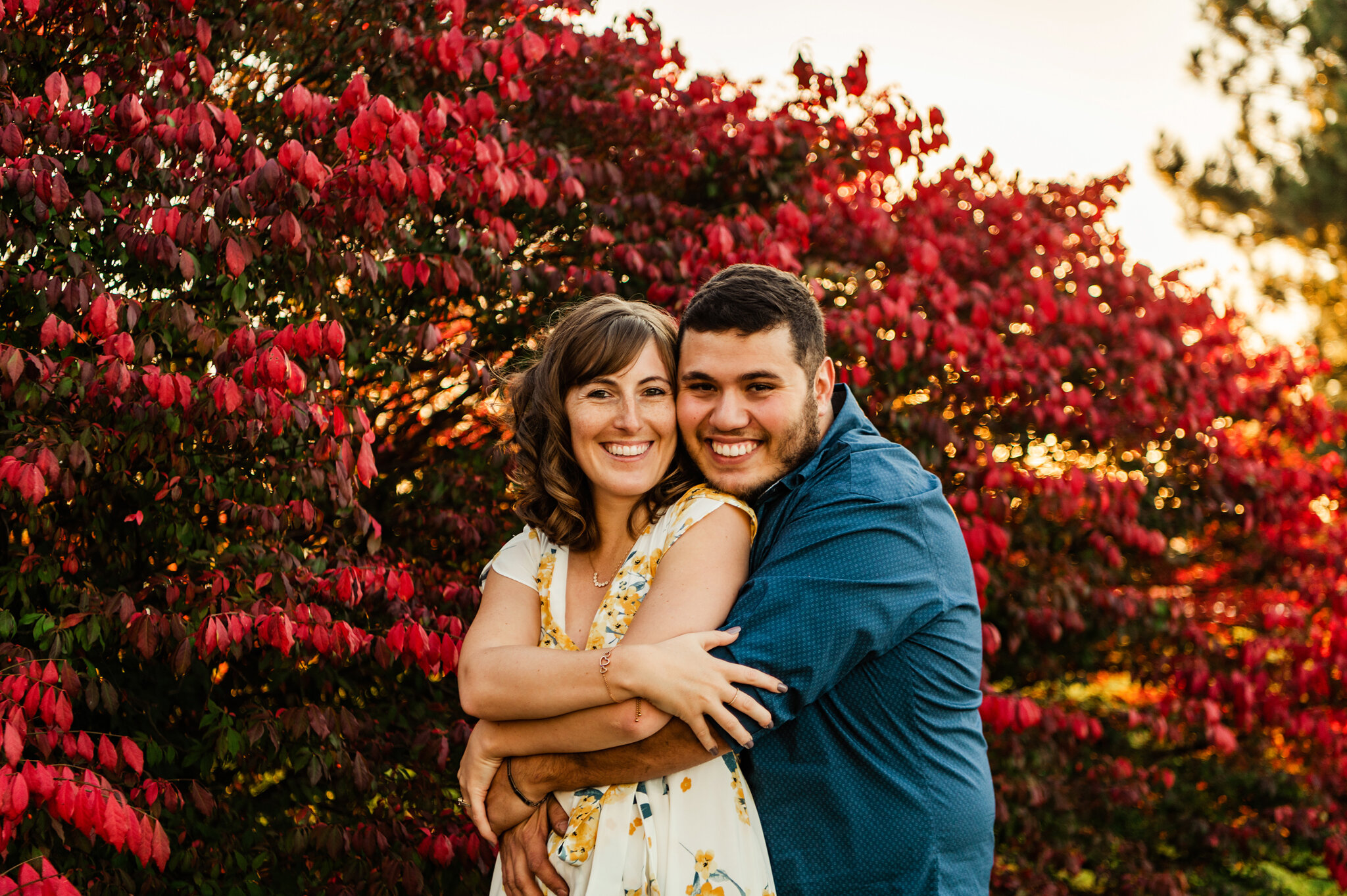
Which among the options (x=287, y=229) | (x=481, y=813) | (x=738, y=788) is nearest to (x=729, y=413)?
(x=738, y=788)

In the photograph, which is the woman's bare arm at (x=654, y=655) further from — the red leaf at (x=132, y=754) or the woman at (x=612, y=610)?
the red leaf at (x=132, y=754)

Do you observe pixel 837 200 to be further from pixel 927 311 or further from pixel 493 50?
pixel 493 50

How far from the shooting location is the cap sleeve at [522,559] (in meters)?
2.71

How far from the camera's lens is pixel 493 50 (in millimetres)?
4031

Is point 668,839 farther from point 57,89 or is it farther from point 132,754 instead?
point 57,89

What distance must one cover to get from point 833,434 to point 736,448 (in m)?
0.25

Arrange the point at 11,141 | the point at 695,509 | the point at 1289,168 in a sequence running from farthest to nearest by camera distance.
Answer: the point at 1289,168 → the point at 11,141 → the point at 695,509

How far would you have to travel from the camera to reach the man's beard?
2645 mm

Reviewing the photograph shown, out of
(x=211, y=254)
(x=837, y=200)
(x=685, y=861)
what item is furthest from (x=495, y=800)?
(x=837, y=200)

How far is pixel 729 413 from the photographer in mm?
2633

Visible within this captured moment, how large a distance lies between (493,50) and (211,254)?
140cm

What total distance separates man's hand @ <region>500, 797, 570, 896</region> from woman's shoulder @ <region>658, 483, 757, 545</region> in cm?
69

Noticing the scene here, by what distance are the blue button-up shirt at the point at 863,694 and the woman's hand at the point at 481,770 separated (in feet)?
1.96

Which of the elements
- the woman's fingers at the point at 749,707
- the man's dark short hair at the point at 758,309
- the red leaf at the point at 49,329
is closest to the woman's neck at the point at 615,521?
the man's dark short hair at the point at 758,309
